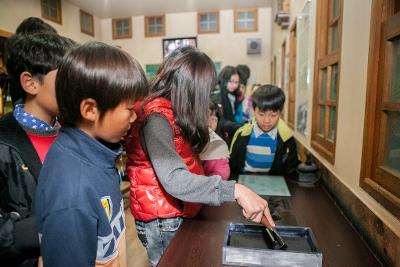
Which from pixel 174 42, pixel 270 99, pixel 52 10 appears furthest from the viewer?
pixel 174 42

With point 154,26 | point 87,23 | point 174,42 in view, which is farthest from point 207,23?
point 87,23

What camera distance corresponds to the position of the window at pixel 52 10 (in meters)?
5.82

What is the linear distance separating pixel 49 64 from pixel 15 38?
181mm

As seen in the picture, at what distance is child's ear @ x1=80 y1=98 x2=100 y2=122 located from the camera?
2.24ft

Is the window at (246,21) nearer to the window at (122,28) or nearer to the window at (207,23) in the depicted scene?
the window at (207,23)

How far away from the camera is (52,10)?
20.0 ft

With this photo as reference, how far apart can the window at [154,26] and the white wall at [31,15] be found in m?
1.38

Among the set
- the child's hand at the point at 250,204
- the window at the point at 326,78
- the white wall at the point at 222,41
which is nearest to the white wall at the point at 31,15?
Answer: the white wall at the point at 222,41

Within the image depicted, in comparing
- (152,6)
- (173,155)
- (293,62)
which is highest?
(152,6)

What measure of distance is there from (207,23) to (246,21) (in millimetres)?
1022

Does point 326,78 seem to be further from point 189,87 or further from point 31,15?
point 31,15

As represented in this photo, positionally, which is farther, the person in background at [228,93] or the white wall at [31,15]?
the white wall at [31,15]

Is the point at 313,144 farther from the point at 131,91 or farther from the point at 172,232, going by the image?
the point at 131,91

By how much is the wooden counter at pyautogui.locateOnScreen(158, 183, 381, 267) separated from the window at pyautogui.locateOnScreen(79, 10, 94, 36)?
23.9 feet
